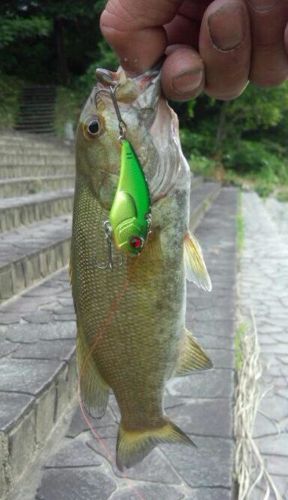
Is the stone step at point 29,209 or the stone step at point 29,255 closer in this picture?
the stone step at point 29,255

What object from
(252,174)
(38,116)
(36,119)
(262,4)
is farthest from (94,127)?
(252,174)

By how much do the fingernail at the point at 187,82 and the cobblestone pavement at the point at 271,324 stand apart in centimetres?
228

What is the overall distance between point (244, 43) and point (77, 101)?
19.3m

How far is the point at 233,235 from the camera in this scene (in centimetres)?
870

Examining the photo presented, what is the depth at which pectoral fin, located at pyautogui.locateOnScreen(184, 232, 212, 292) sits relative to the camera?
1.53 meters

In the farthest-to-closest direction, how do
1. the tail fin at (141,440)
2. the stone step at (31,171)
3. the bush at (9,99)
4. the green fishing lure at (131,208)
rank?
the bush at (9,99)
the stone step at (31,171)
the tail fin at (141,440)
the green fishing lure at (131,208)

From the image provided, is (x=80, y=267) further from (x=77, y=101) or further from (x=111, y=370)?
(x=77, y=101)

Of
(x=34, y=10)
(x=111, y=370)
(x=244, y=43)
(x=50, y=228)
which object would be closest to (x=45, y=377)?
(x=111, y=370)

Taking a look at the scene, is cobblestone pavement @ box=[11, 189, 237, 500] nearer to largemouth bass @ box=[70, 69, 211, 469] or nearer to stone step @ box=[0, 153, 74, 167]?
largemouth bass @ box=[70, 69, 211, 469]

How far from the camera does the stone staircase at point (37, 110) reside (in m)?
18.7

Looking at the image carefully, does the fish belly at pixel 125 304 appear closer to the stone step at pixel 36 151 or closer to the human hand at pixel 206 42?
the human hand at pixel 206 42

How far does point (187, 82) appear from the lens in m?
1.36

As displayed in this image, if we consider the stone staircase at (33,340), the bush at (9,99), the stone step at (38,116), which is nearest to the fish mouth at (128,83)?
the stone staircase at (33,340)

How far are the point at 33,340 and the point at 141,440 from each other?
1.80m
